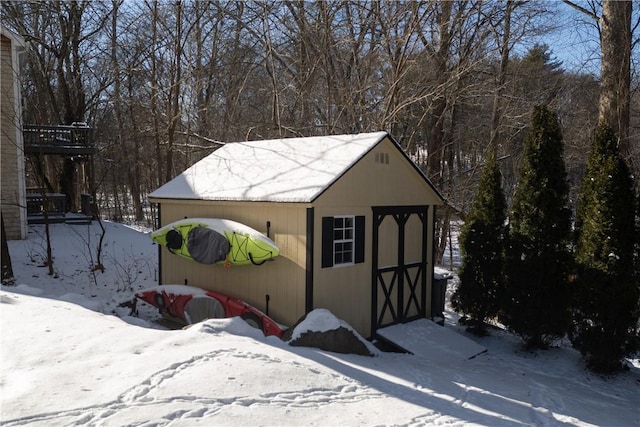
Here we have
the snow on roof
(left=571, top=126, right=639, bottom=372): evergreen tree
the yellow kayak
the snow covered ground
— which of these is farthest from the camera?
the snow on roof

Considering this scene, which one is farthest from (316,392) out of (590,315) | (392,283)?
(590,315)

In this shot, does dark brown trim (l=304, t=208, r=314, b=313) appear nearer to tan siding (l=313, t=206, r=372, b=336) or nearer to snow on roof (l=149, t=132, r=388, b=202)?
tan siding (l=313, t=206, r=372, b=336)

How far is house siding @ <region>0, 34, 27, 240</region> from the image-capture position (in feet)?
47.6

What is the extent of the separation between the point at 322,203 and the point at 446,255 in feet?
47.8

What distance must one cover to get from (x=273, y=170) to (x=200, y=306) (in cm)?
287

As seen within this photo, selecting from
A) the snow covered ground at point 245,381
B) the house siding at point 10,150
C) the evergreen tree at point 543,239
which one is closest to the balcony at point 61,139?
the house siding at point 10,150

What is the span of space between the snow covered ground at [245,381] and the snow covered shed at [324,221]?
1.27m

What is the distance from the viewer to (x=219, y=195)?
938cm

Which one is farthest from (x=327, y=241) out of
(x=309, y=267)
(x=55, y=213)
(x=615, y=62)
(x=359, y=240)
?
(x=55, y=213)

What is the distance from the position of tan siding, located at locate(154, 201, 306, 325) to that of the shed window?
445mm

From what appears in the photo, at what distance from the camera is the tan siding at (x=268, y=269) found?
8383mm

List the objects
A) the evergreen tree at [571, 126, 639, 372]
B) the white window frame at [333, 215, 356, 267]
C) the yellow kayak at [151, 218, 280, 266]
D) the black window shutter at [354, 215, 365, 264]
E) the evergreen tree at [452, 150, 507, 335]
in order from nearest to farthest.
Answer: the evergreen tree at [571, 126, 639, 372], the yellow kayak at [151, 218, 280, 266], the white window frame at [333, 215, 356, 267], the black window shutter at [354, 215, 365, 264], the evergreen tree at [452, 150, 507, 335]

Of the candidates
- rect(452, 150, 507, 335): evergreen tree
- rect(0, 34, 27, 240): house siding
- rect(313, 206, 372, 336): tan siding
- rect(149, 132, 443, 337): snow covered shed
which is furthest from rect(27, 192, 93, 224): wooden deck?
rect(452, 150, 507, 335): evergreen tree

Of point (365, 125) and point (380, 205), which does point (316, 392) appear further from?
point (365, 125)
